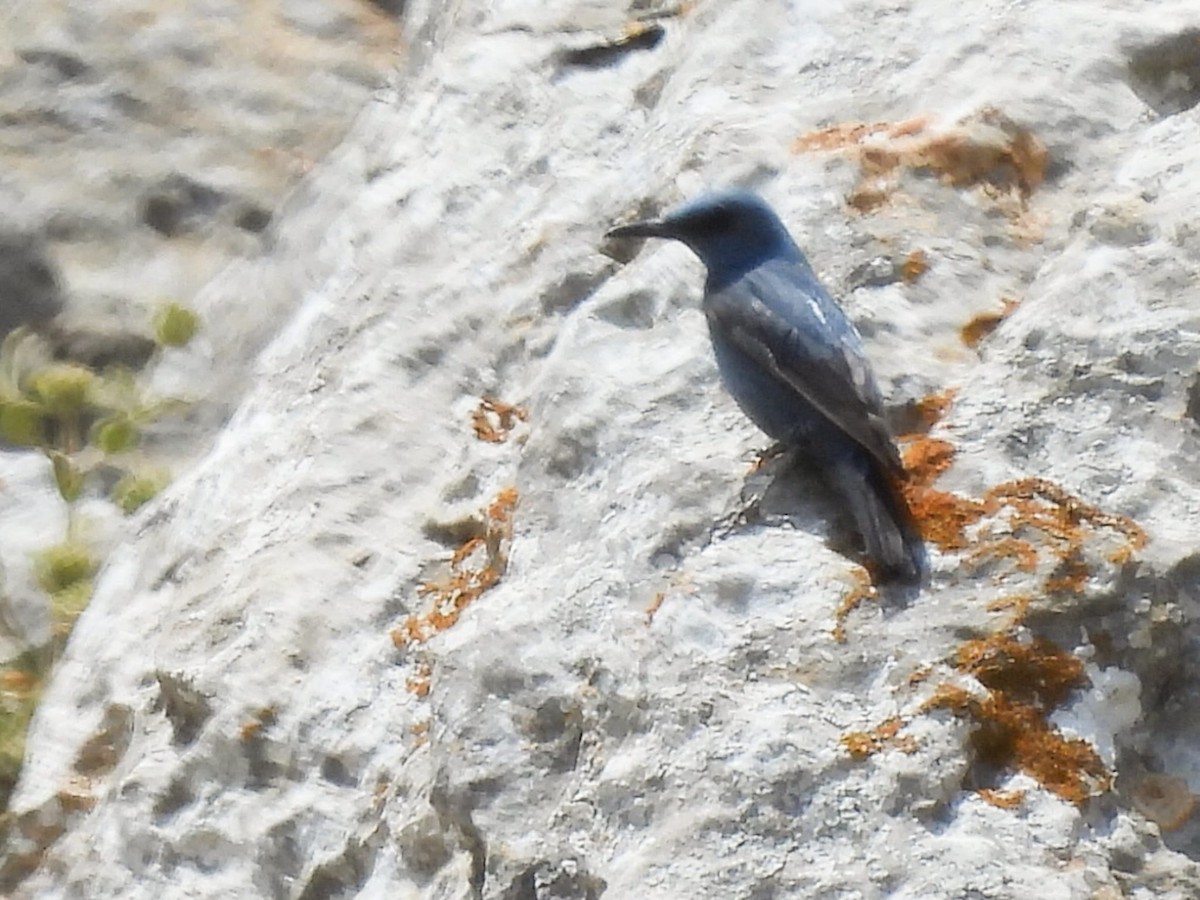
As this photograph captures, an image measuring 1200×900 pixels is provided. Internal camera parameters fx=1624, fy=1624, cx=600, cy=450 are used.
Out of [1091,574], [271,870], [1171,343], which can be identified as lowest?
[271,870]

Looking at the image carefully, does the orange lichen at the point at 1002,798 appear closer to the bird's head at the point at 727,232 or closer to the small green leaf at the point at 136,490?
the bird's head at the point at 727,232

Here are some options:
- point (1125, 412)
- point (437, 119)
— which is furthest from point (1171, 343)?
point (437, 119)

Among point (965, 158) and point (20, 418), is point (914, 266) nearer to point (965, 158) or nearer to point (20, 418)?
point (965, 158)

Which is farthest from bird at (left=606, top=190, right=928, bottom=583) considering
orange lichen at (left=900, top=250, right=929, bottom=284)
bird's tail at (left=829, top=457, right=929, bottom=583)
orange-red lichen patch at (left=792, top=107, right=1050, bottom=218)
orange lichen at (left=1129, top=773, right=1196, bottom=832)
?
orange lichen at (left=1129, top=773, right=1196, bottom=832)

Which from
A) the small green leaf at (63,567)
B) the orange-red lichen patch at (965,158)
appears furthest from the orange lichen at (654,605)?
the small green leaf at (63,567)

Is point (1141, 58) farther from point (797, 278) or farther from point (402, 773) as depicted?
point (402, 773)
